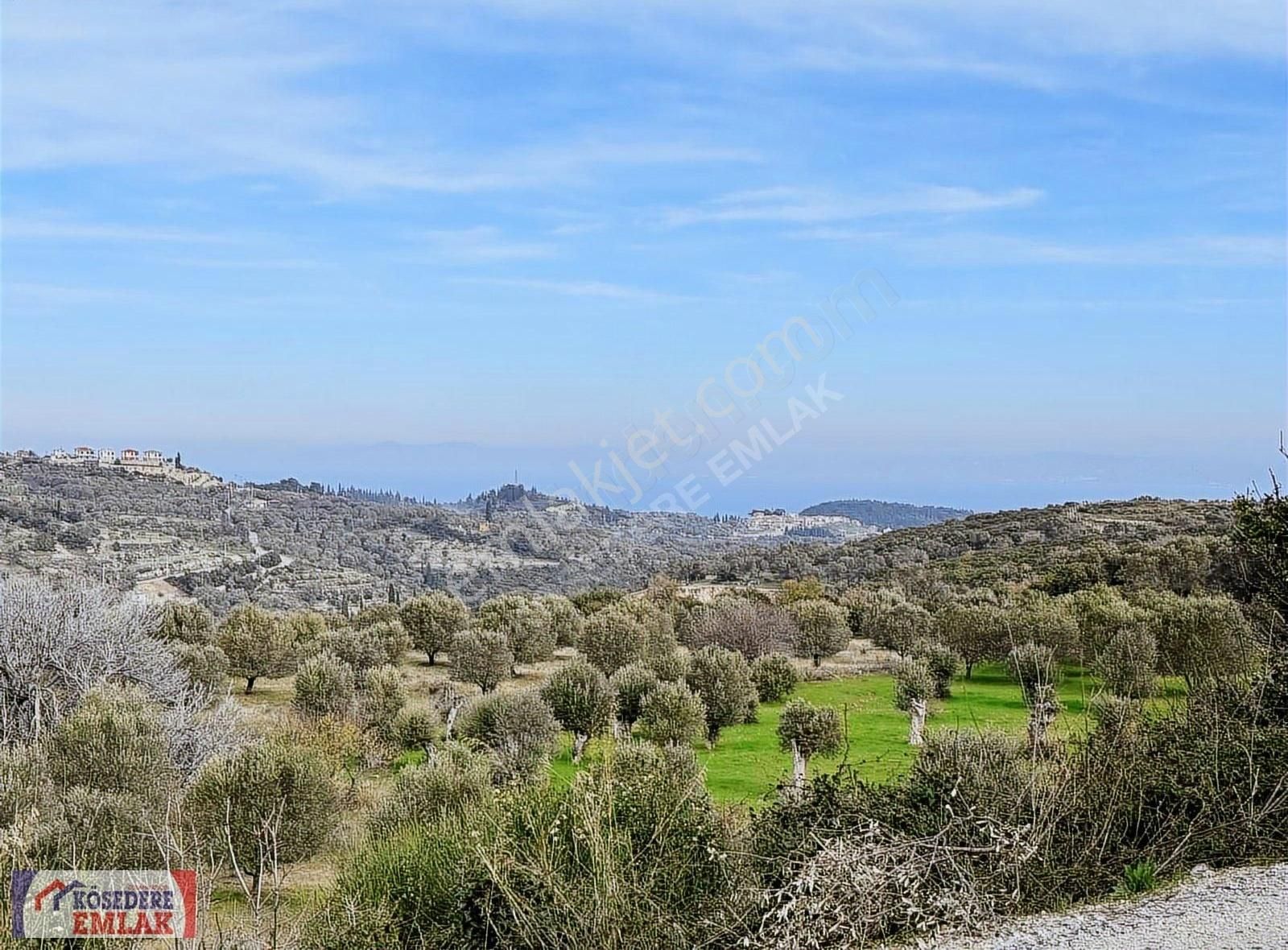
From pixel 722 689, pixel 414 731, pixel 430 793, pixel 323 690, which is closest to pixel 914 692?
pixel 722 689

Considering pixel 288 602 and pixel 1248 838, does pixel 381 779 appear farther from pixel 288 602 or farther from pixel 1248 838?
pixel 288 602

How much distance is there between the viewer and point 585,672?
56.7ft

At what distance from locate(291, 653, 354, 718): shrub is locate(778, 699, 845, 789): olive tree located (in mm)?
7676

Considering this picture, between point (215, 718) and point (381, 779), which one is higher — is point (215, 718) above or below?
above

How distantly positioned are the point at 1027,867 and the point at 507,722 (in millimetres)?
9420

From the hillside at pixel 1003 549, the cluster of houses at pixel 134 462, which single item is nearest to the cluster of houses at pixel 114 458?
the cluster of houses at pixel 134 462

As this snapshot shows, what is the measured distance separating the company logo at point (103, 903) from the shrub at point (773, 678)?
14.5 metres

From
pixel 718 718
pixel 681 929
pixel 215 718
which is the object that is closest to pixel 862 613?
pixel 718 718

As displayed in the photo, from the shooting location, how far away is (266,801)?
33.7 ft

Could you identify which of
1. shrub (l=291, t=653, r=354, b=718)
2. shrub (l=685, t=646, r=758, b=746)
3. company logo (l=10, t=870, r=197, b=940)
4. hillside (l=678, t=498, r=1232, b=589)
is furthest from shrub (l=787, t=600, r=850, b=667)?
company logo (l=10, t=870, r=197, b=940)

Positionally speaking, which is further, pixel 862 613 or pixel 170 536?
pixel 170 536

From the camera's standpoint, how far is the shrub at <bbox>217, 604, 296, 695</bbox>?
22.4 metres

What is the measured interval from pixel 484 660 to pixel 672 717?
6997 millimetres

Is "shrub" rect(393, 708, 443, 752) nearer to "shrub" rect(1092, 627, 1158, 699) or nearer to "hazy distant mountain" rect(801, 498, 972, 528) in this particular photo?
"shrub" rect(1092, 627, 1158, 699)
